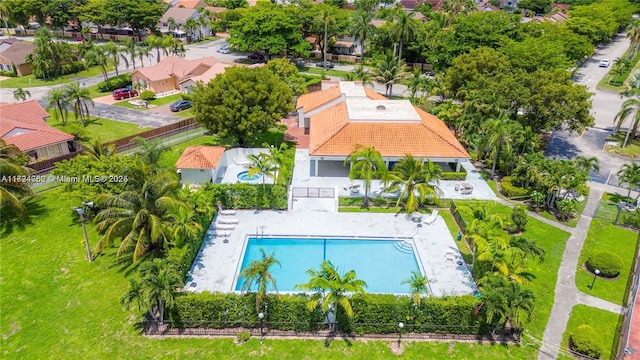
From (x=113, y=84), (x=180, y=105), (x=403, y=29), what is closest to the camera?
(x=180, y=105)

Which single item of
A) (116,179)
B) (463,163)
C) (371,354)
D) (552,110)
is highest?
(552,110)

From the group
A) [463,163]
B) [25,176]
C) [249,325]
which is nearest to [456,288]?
[249,325]

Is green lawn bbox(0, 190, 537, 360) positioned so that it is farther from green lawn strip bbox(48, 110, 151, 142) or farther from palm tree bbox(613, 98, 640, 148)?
palm tree bbox(613, 98, 640, 148)

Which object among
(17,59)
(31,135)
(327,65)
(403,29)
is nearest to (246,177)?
(31,135)

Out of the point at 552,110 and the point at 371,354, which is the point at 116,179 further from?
the point at 552,110

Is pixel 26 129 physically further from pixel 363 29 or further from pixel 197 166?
pixel 363 29

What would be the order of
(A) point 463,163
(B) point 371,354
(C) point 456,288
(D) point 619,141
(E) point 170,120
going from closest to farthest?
1. (B) point 371,354
2. (C) point 456,288
3. (A) point 463,163
4. (D) point 619,141
5. (E) point 170,120
